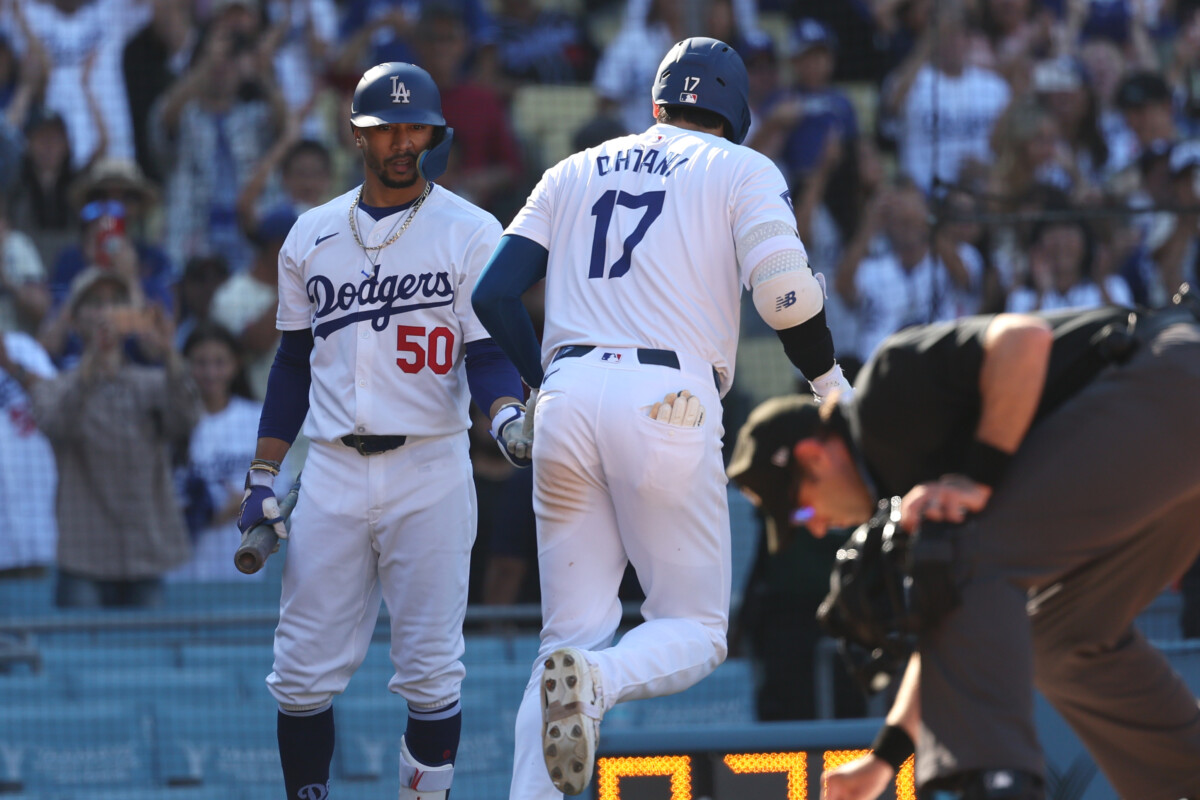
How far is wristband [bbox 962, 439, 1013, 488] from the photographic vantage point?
133 inches

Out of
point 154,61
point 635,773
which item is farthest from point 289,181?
point 635,773

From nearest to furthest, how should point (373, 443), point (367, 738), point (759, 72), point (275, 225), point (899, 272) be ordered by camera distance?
point (373, 443)
point (367, 738)
point (275, 225)
point (899, 272)
point (759, 72)

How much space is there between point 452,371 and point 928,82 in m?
5.71

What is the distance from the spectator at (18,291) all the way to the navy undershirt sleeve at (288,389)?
3.72 meters

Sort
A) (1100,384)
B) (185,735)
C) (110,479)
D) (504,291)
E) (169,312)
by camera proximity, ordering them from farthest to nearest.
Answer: (169,312) → (110,479) → (185,735) → (504,291) → (1100,384)

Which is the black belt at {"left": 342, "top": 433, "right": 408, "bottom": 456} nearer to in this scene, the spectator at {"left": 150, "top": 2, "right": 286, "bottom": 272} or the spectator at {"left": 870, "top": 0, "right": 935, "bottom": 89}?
the spectator at {"left": 150, "top": 2, "right": 286, "bottom": 272}

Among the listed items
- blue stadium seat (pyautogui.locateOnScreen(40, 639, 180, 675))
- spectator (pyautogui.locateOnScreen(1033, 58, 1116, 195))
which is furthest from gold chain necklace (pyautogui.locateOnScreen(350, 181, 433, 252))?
spectator (pyautogui.locateOnScreen(1033, 58, 1116, 195))

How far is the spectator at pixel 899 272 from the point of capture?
8.43 meters

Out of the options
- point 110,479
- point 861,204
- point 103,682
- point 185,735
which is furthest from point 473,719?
point 861,204

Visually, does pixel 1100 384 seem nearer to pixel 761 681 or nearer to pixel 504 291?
pixel 504 291

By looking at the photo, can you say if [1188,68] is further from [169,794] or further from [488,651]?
[169,794]

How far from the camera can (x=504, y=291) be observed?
13.7 feet

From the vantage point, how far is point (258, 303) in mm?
8188

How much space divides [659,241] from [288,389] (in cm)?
138
